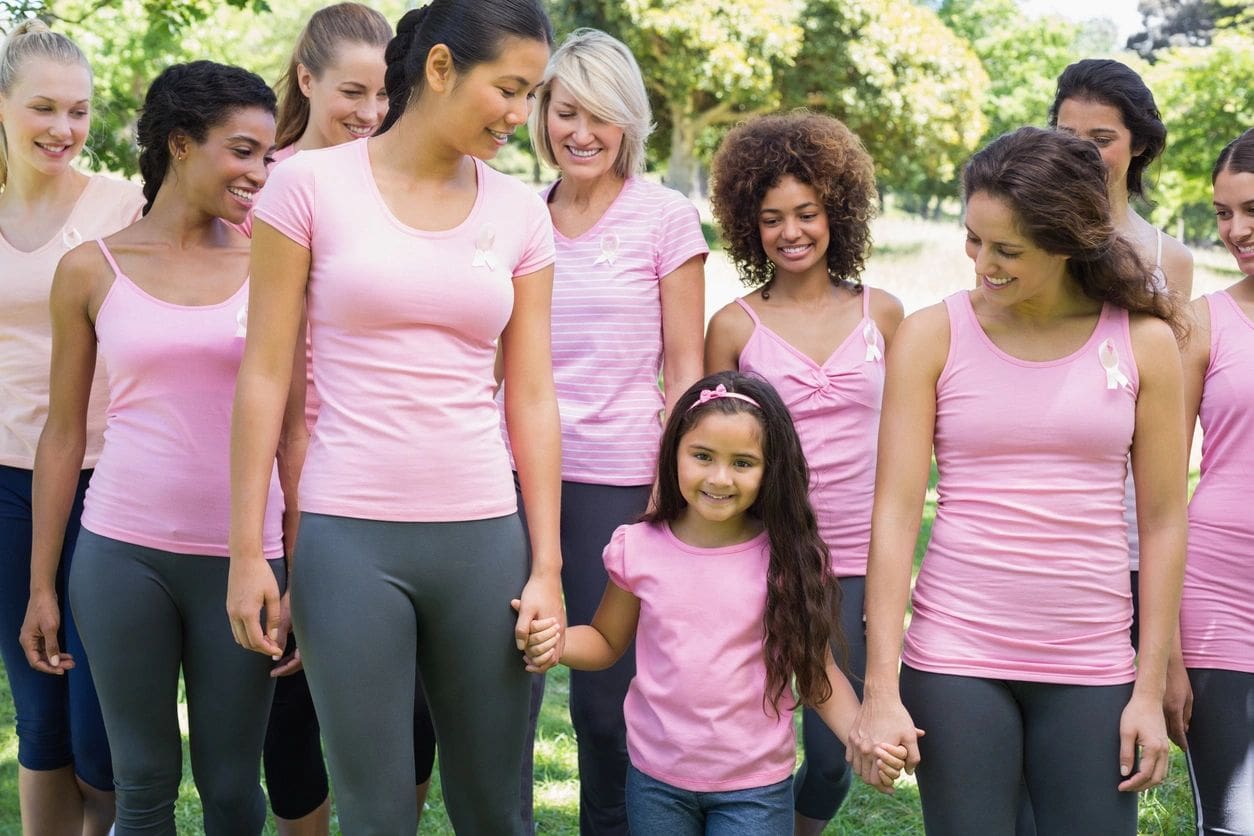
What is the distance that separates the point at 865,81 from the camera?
24.6 m

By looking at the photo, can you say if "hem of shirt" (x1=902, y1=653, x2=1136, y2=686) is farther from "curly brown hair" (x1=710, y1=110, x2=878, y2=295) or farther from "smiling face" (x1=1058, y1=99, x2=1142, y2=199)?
"smiling face" (x1=1058, y1=99, x2=1142, y2=199)

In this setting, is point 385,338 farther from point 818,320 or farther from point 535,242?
point 818,320

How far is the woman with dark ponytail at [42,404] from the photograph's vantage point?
312 centimetres

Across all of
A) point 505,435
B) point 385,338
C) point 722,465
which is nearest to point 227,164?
point 385,338

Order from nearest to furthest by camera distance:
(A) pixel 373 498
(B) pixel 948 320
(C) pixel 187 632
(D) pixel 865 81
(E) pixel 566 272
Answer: (A) pixel 373 498 < (B) pixel 948 320 < (C) pixel 187 632 < (E) pixel 566 272 < (D) pixel 865 81

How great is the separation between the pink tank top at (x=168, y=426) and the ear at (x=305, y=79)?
0.88 metres

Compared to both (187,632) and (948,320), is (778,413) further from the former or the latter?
(187,632)

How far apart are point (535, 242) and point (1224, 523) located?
1.56m

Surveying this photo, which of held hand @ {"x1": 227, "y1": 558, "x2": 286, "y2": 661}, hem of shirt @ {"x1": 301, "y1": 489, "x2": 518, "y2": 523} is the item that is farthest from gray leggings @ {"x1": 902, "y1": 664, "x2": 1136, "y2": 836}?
held hand @ {"x1": 227, "y1": 558, "x2": 286, "y2": 661}

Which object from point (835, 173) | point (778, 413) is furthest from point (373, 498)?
point (835, 173)

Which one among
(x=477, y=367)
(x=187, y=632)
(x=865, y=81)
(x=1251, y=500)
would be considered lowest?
(x=187, y=632)

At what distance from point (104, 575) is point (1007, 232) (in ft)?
6.24

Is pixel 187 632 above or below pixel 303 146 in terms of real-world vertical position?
below

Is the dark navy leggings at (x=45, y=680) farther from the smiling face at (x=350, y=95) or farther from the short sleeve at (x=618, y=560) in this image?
the short sleeve at (x=618, y=560)
